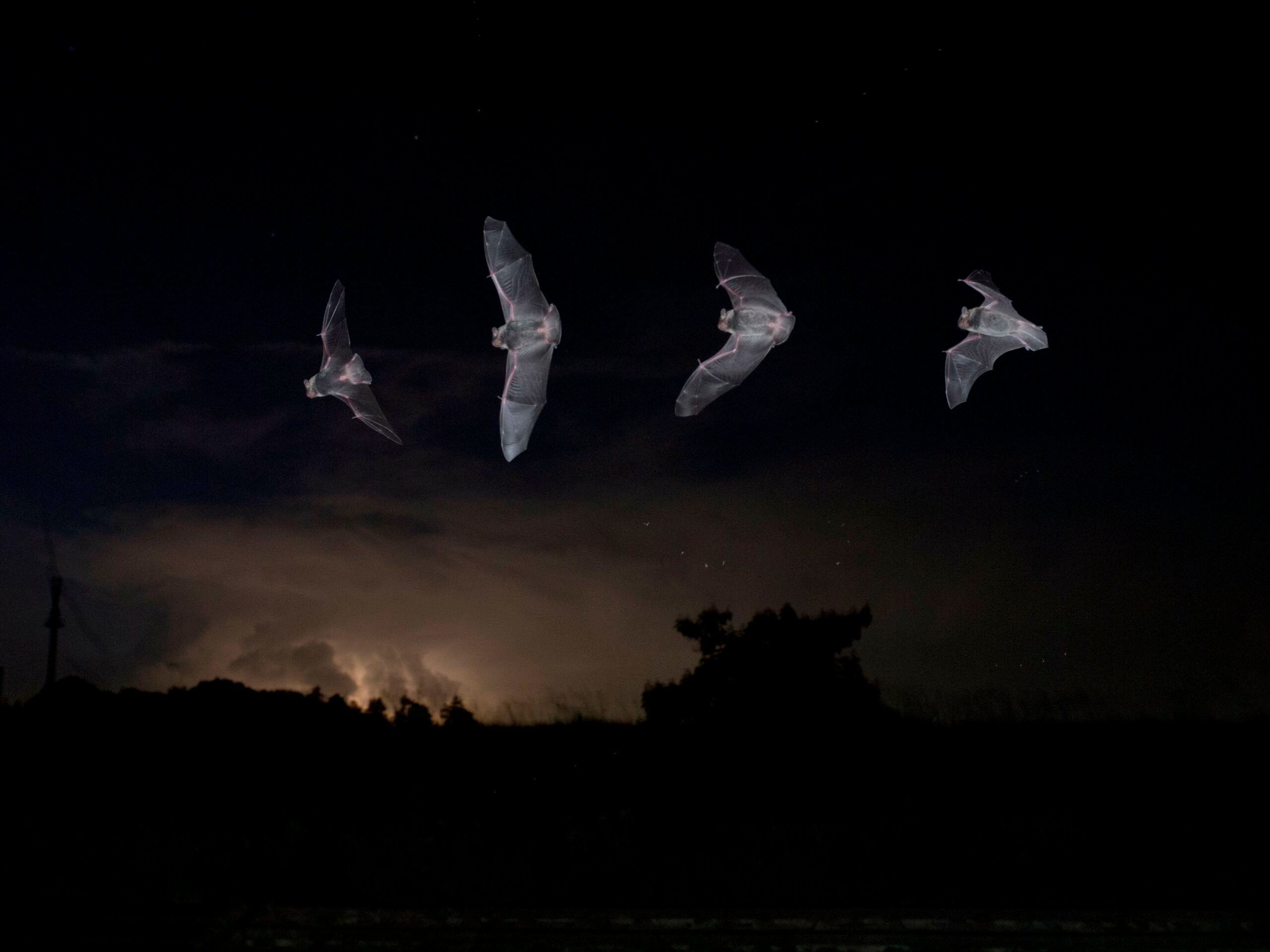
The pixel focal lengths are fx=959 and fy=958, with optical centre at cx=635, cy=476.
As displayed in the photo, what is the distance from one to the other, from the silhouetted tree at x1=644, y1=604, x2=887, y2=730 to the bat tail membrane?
7744 mm

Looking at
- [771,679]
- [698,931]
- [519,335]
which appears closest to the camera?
[698,931]

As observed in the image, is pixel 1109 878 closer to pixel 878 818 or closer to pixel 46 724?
pixel 878 818

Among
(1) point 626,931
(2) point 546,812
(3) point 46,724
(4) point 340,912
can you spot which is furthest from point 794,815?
(3) point 46,724

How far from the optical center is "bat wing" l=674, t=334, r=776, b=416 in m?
8.17

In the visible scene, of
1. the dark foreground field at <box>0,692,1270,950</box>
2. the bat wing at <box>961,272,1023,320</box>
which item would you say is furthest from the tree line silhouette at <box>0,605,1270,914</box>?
the bat wing at <box>961,272,1023,320</box>

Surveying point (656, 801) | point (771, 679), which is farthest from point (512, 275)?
point (771, 679)

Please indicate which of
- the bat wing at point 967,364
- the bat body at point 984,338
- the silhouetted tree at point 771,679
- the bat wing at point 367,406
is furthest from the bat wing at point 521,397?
the silhouetted tree at point 771,679

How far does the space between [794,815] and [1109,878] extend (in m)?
3.46

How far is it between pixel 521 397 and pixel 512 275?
100cm

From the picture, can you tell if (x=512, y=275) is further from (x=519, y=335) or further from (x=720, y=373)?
(x=720, y=373)

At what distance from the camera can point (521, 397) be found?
7574mm

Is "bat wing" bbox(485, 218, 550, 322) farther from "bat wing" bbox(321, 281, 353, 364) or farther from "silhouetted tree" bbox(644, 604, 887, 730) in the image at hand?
"silhouetted tree" bbox(644, 604, 887, 730)

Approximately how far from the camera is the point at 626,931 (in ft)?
19.7

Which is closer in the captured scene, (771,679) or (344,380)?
(344,380)
